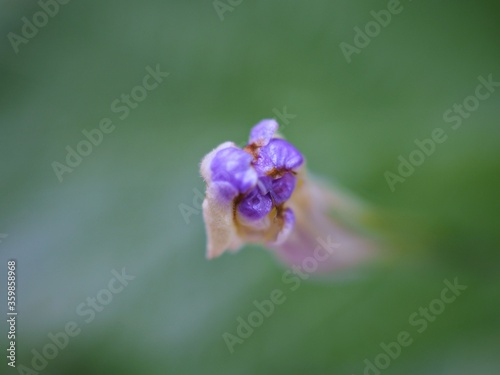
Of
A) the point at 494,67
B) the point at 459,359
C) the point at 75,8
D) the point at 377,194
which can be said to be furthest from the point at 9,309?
the point at 494,67

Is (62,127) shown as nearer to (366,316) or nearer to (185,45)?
(185,45)

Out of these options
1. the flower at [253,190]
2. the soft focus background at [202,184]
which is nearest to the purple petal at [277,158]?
the flower at [253,190]

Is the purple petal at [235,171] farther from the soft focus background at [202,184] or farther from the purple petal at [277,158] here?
the soft focus background at [202,184]

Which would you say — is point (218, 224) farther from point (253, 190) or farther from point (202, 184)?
point (202, 184)

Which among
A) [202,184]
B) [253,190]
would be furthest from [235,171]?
[202,184]

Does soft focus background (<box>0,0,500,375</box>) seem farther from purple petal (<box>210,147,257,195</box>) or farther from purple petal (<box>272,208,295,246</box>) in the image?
purple petal (<box>210,147,257,195</box>)
